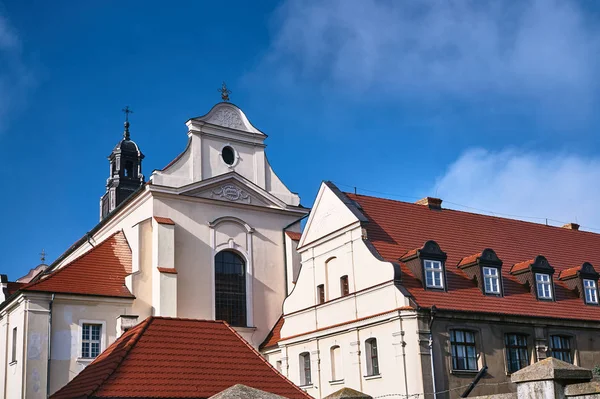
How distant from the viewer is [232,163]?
123 feet

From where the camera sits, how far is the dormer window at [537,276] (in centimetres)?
3058

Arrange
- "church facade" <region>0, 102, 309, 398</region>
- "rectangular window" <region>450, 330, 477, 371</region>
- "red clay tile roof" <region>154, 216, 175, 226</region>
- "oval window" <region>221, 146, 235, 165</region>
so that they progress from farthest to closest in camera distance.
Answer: "oval window" <region>221, 146, 235, 165</region> → "red clay tile roof" <region>154, 216, 175, 226</region> → "church facade" <region>0, 102, 309, 398</region> → "rectangular window" <region>450, 330, 477, 371</region>

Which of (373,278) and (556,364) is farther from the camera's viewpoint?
(373,278)

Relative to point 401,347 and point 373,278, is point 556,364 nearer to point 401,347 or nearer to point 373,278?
point 401,347

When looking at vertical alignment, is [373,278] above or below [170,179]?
Answer: below

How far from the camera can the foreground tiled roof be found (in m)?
28.5

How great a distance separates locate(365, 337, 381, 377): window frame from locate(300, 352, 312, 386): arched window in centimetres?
425

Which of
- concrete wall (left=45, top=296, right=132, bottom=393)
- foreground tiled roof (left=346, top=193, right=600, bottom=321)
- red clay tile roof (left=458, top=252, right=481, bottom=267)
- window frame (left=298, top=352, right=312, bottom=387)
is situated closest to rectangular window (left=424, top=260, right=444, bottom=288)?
Result: foreground tiled roof (left=346, top=193, right=600, bottom=321)

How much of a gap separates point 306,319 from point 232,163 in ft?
31.0

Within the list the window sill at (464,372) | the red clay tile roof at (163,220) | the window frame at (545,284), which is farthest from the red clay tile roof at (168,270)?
the window frame at (545,284)

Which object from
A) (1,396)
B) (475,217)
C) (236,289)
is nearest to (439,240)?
(475,217)

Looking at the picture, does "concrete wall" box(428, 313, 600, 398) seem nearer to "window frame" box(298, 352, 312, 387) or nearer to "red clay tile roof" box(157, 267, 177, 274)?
"window frame" box(298, 352, 312, 387)

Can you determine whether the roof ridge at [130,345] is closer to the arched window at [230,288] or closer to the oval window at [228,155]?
the arched window at [230,288]

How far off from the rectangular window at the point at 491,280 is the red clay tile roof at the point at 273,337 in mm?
10114
